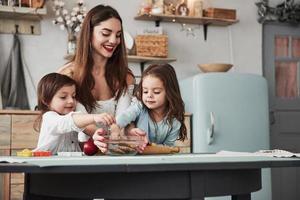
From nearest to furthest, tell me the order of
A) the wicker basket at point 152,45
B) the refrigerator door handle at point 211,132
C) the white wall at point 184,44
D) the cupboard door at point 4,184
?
the cupboard door at point 4,184
the refrigerator door handle at point 211,132
the white wall at point 184,44
the wicker basket at point 152,45

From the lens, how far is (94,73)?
2318mm

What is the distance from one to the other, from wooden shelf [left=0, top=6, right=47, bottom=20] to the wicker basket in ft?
2.69

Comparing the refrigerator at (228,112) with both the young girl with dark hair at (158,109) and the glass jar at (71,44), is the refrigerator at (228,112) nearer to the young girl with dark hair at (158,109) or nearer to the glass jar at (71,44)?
the glass jar at (71,44)

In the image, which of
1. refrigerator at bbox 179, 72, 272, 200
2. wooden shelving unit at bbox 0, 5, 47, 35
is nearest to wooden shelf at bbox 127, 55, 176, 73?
refrigerator at bbox 179, 72, 272, 200

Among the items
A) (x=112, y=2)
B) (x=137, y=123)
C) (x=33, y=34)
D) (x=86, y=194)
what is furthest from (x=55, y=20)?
(x=86, y=194)

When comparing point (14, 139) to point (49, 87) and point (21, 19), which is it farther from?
point (49, 87)

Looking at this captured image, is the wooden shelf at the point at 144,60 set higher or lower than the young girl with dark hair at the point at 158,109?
higher

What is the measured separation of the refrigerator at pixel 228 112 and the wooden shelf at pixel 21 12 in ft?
4.29

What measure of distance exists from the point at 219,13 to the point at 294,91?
1.19m

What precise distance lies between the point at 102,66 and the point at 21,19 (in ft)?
6.17

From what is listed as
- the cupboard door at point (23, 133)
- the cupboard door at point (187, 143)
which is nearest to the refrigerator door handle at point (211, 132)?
the cupboard door at point (187, 143)

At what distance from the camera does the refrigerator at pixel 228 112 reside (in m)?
3.95

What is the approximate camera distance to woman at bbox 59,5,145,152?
→ 2.21m

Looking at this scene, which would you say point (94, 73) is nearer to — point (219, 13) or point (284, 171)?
point (219, 13)
